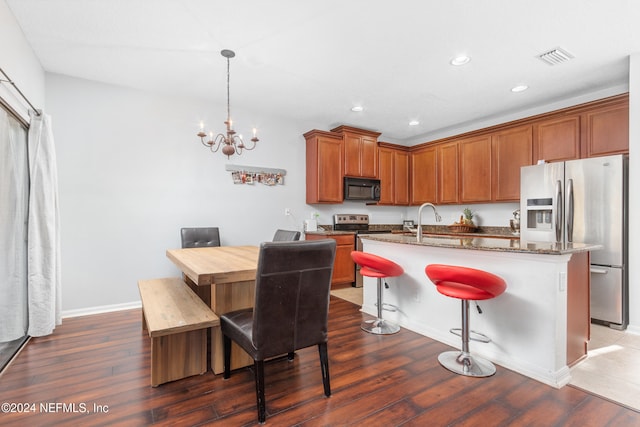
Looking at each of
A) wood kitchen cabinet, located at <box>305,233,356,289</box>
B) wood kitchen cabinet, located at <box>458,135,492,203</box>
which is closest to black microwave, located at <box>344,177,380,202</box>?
wood kitchen cabinet, located at <box>305,233,356,289</box>

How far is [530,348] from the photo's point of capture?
2197 millimetres

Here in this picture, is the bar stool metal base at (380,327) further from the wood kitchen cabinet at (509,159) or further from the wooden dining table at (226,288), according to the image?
the wood kitchen cabinet at (509,159)

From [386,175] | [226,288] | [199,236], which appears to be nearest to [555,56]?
[386,175]

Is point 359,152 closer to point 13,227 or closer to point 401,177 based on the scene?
point 401,177

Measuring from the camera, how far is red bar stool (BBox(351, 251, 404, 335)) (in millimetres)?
2863

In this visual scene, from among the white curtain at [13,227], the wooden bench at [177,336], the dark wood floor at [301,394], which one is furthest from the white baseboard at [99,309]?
the wooden bench at [177,336]

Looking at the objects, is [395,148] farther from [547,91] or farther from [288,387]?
[288,387]

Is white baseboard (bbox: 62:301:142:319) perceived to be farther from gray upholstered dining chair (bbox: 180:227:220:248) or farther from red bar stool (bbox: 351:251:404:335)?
red bar stool (bbox: 351:251:404:335)

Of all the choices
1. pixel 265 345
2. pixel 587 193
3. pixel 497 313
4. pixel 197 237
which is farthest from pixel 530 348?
Result: pixel 197 237

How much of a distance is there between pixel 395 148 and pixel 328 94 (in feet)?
7.25

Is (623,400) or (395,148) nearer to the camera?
(623,400)

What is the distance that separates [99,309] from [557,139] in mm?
5766

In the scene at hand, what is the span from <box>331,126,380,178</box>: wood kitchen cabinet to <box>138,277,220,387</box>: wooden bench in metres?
3.43

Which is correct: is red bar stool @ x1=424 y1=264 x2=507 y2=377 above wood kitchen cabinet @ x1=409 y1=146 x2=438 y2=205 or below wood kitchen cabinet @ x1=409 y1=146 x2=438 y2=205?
below
